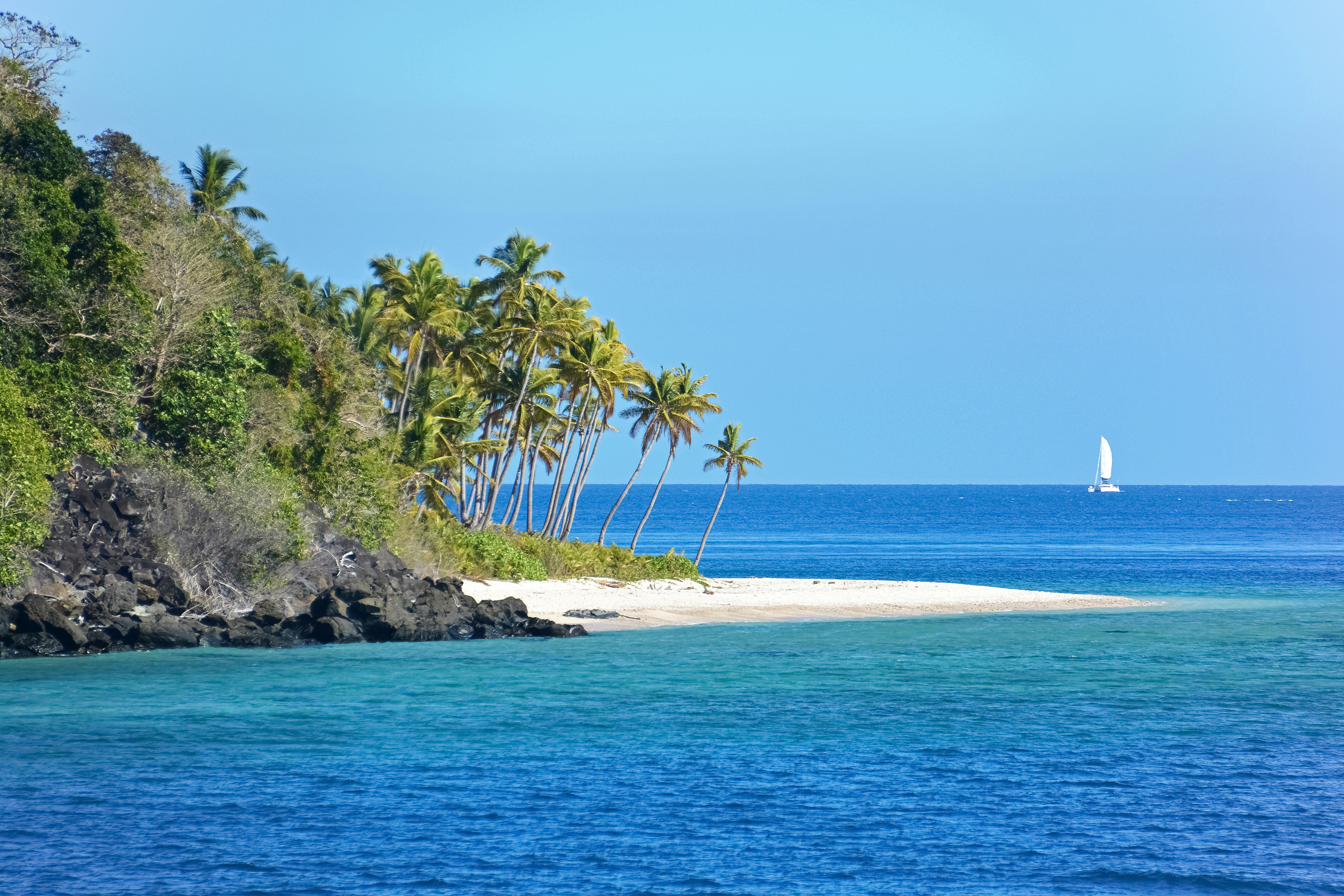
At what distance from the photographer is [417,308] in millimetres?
51188

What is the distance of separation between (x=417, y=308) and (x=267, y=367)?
12757 millimetres

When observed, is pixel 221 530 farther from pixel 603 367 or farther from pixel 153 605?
pixel 603 367

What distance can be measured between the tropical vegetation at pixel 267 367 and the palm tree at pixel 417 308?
0.10 metres

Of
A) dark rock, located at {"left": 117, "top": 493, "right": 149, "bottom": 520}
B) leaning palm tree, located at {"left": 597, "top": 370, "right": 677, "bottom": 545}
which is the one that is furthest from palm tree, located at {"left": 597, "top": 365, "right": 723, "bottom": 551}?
dark rock, located at {"left": 117, "top": 493, "right": 149, "bottom": 520}

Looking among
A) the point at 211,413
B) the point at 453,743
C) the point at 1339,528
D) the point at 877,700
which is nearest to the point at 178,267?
the point at 211,413

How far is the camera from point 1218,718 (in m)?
22.8

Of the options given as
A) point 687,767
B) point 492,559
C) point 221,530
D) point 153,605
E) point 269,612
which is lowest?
point 687,767

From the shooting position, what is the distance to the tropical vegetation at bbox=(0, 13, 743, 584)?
2966 cm

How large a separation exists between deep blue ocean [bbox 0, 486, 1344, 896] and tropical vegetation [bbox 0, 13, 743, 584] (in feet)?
21.8

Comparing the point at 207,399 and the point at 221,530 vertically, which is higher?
the point at 207,399

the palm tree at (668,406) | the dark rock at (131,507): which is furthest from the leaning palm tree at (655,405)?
the dark rock at (131,507)

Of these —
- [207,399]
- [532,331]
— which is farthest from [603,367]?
[207,399]

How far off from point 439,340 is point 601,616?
20844mm

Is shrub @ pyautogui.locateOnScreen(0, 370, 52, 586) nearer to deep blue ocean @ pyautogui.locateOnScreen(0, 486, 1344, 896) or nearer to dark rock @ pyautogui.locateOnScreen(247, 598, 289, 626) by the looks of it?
deep blue ocean @ pyautogui.locateOnScreen(0, 486, 1344, 896)
